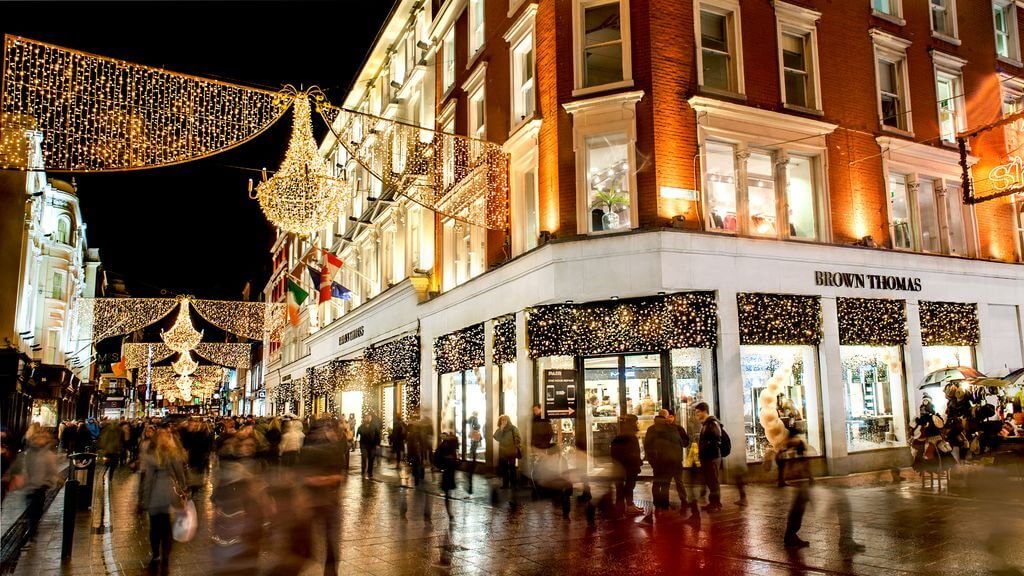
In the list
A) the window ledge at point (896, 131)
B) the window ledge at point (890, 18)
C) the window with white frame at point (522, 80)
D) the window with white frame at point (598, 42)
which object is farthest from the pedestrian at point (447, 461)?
the window ledge at point (890, 18)

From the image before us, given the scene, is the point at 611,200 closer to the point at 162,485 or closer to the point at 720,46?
the point at 720,46

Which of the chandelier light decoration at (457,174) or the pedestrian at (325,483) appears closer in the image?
the pedestrian at (325,483)

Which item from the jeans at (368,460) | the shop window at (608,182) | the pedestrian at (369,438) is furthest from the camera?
the jeans at (368,460)

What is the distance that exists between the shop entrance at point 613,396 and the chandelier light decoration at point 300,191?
7523 mm

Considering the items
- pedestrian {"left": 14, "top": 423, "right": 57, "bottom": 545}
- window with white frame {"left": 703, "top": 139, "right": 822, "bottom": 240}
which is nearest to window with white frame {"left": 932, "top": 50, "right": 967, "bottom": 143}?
window with white frame {"left": 703, "top": 139, "right": 822, "bottom": 240}

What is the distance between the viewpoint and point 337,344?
40.9 m

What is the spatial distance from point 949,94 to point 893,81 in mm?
2556

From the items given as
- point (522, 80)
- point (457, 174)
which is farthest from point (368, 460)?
point (522, 80)

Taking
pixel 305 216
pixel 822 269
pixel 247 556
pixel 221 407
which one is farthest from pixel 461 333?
pixel 221 407

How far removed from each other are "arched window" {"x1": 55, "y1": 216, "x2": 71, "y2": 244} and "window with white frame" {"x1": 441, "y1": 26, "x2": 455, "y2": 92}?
35772 mm

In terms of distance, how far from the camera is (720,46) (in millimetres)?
18906

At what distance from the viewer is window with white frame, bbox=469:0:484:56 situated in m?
24.3

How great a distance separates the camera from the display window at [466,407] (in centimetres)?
2258

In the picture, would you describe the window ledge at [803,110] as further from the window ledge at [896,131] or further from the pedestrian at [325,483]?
the pedestrian at [325,483]
